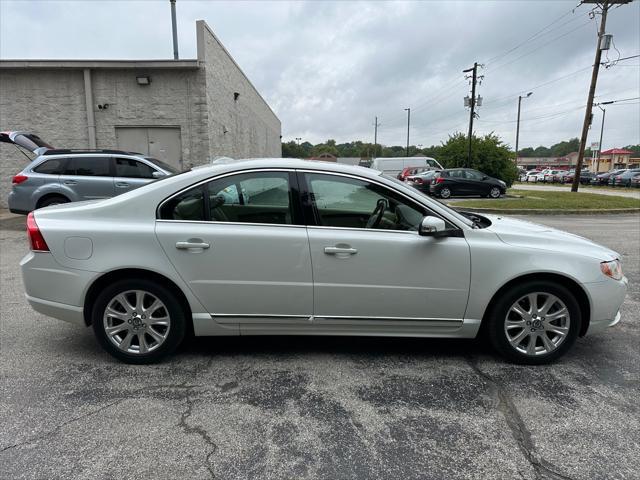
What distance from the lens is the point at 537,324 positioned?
3.44 metres

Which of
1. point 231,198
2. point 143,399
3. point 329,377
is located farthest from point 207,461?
point 231,198

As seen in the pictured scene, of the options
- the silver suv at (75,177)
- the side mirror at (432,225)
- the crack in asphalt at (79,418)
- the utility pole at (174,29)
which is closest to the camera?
the crack in asphalt at (79,418)

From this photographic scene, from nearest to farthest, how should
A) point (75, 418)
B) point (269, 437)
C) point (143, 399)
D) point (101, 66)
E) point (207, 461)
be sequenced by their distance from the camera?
1. point (207, 461)
2. point (269, 437)
3. point (75, 418)
4. point (143, 399)
5. point (101, 66)

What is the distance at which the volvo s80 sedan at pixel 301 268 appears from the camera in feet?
10.9

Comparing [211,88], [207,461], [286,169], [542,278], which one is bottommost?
[207,461]

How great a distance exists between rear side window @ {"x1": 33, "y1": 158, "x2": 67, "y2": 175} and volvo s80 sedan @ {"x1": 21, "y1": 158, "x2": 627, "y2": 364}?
7.13m

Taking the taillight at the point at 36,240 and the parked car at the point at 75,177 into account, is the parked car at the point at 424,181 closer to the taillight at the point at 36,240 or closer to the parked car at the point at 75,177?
the parked car at the point at 75,177

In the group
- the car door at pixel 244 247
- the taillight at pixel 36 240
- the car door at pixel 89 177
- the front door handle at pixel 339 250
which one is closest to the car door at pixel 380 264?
the front door handle at pixel 339 250

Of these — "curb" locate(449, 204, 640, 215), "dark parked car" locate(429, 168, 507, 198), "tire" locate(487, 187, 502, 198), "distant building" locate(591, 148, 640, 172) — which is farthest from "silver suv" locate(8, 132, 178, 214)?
"distant building" locate(591, 148, 640, 172)

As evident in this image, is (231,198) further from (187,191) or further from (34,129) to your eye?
(34,129)

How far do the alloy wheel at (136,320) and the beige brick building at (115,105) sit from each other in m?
12.0

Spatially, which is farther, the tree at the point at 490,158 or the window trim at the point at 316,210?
the tree at the point at 490,158

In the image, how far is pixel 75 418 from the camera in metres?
2.77

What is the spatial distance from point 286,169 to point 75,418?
2241 millimetres
